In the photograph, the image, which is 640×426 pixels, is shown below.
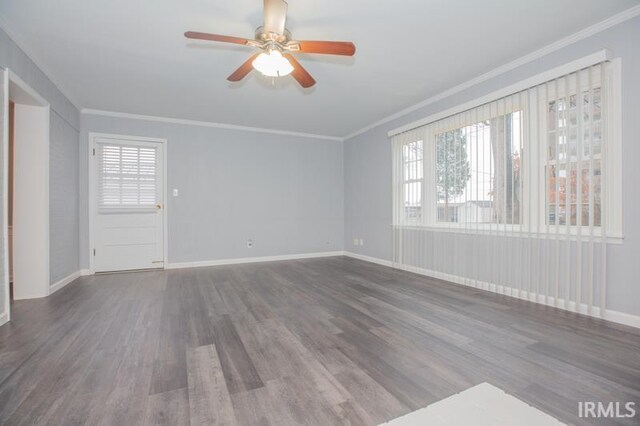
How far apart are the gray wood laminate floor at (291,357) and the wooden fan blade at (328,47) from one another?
228 centimetres

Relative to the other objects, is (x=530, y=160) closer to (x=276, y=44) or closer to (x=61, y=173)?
(x=276, y=44)

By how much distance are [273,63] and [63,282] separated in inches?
161

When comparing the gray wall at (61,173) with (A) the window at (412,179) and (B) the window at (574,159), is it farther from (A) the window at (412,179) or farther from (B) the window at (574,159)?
(B) the window at (574,159)

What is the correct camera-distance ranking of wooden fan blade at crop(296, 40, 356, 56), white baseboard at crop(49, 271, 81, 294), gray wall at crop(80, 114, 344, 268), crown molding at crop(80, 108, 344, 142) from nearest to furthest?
wooden fan blade at crop(296, 40, 356, 56) < white baseboard at crop(49, 271, 81, 294) < crown molding at crop(80, 108, 344, 142) < gray wall at crop(80, 114, 344, 268)

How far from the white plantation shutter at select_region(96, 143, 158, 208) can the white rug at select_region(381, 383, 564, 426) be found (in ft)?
16.8

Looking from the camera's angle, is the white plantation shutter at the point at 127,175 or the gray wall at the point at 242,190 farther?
the gray wall at the point at 242,190

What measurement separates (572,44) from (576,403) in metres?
3.11

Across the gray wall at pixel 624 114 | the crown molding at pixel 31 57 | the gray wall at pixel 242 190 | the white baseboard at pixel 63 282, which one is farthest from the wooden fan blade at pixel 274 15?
the white baseboard at pixel 63 282

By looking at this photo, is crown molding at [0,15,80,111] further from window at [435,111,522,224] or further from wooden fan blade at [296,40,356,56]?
window at [435,111,522,224]

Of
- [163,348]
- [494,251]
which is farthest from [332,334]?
[494,251]

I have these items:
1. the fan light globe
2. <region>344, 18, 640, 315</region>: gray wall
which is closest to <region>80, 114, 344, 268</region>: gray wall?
<region>344, 18, 640, 315</region>: gray wall

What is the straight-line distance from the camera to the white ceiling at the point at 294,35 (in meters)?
2.36

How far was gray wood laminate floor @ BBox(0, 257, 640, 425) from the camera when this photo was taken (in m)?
1.47

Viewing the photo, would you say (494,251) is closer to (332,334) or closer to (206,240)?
(332,334)
